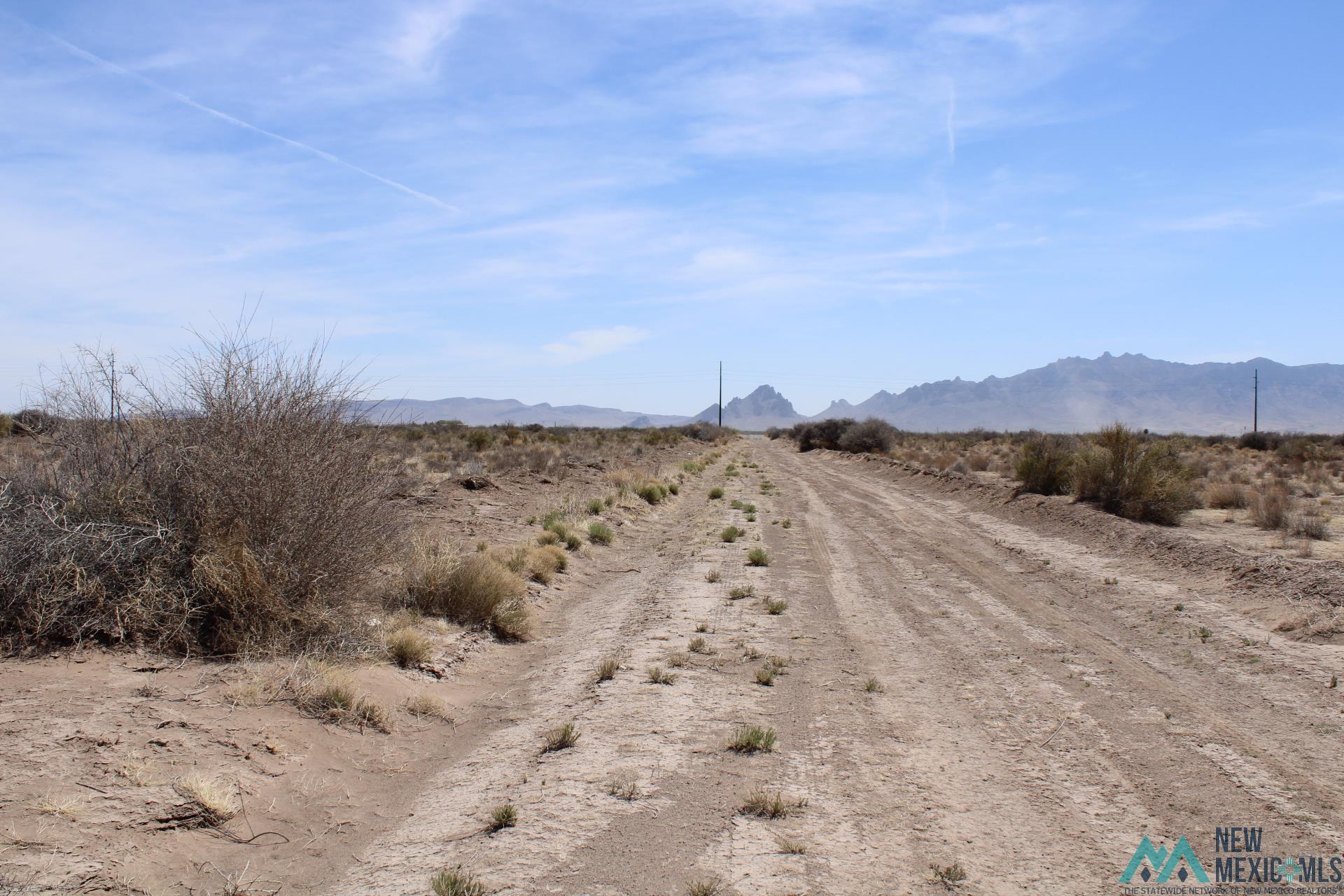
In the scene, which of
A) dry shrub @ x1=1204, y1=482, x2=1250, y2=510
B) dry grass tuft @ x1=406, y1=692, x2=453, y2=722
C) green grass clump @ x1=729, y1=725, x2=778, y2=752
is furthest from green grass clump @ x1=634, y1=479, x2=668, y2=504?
green grass clump @ x1=729, y1=725, x2=778, y2=752

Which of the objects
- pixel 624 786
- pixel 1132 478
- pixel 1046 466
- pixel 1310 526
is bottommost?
pixel 624 786

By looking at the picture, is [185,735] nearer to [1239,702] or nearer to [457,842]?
[457,842]

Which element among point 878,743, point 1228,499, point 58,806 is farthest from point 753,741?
point 1228,499

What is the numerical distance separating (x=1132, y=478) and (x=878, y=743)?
15.5 meters

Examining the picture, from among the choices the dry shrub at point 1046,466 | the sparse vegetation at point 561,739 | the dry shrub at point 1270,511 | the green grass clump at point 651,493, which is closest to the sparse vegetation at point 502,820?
the sparse vegetation at point 561,739

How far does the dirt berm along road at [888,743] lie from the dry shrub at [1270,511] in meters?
5.43

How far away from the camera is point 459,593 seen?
10.1m

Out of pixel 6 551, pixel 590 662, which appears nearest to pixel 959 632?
pixel 590 662

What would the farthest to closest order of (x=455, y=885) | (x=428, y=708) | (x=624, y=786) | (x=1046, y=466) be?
1. (x=1046, y=466)
2. (x=428, y=708)
3. (x=624, y=786)
4. (x=455, y=885)

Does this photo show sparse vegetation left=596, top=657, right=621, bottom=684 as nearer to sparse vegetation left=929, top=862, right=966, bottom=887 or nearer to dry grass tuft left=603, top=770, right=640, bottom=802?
dry grass tuft left=603, top=770, right=640, bottom=802

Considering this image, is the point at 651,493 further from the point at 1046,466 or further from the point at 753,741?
the point at 753,741

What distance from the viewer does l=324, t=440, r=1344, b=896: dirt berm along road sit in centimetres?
470

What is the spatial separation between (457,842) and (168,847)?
4.92 ft

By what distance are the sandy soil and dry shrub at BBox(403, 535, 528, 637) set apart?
0.49 metres
